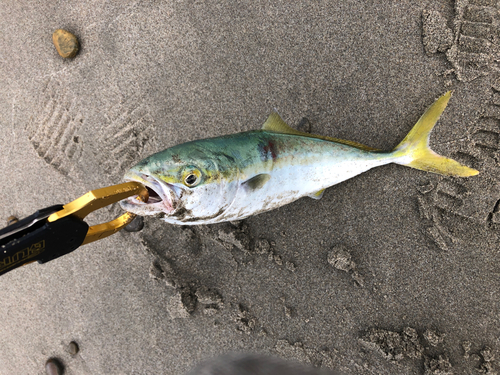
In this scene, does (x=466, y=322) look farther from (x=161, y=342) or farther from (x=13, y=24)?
(x=13, y=24)

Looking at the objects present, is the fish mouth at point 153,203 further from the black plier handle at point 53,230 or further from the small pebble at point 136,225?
the small pebble at point 136,225

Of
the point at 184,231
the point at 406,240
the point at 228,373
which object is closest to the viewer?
the point at 228,373

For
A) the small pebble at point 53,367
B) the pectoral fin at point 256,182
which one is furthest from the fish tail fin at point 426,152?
the small pebble at point 53,367

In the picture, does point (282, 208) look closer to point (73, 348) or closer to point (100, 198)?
point (100, 198)

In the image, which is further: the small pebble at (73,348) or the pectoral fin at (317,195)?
the small pebble at (73,348)

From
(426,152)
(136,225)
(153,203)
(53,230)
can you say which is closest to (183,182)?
(153,203)

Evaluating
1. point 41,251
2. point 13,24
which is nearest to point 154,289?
point 41,251
